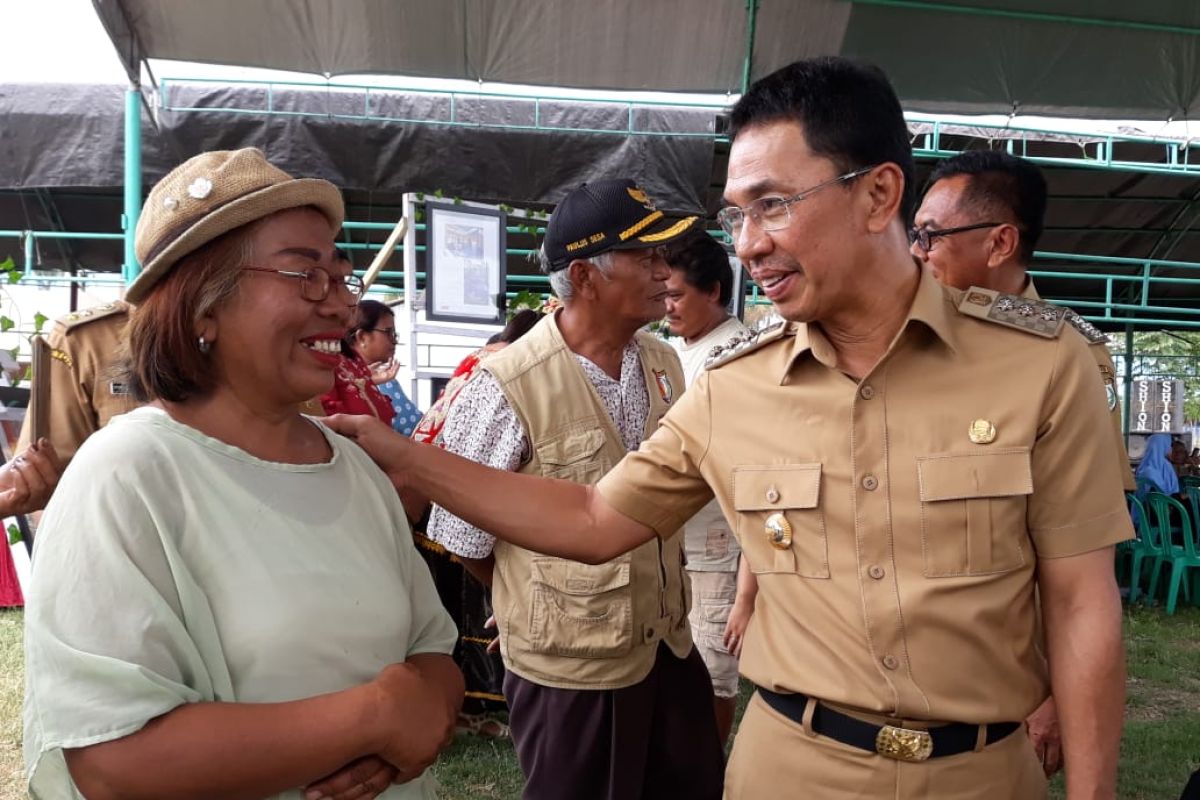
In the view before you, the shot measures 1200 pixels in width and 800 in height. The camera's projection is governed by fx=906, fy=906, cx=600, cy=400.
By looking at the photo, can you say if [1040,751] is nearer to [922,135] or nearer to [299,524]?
[299,524]

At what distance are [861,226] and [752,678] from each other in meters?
0.85

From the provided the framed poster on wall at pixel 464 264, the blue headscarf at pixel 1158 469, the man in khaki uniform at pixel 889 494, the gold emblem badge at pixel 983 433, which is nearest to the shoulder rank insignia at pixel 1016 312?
the man in khaki uniform at pixel 889 494

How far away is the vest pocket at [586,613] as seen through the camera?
2.40 m

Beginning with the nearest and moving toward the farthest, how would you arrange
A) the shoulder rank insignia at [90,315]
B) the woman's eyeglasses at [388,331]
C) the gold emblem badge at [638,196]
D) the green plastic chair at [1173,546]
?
the shoulder rank insignia at [90,315] → the gold emblem badge at [638,196] → the woman's eyeglasses at [388,331] → the green plastic chair at [1173,546]

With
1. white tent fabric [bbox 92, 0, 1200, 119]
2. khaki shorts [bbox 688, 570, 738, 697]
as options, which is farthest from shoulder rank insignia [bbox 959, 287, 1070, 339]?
white tent fabric [bbox 92, 0, 1200, 119]

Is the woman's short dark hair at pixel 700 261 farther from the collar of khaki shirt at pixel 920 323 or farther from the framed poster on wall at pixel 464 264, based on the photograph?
the collar of khaki shirt at pixel 920 323

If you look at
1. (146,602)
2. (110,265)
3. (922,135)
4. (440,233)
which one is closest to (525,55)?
(440,233)

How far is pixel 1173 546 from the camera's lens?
7.62 metres

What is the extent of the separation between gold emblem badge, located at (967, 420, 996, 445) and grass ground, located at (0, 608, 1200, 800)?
9.62ft

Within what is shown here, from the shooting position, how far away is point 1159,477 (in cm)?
830

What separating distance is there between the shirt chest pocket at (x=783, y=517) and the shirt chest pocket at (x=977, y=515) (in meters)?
0.19

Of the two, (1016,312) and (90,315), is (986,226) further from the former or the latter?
(90,315)

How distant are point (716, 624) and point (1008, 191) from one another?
1923 millimetres

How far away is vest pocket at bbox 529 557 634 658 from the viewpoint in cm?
240
